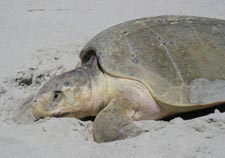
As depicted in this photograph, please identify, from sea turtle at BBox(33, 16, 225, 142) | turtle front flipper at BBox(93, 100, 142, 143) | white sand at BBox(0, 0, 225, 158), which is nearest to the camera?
white sand at BBox(0, 0, 225, 158)

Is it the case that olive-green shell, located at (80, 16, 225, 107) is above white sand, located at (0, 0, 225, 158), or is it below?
above

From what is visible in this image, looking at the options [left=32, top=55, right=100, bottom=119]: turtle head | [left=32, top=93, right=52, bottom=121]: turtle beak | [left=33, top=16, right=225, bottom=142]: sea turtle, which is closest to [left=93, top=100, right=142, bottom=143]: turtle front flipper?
[left=33, top=16, right=225, bottom=142]: sea turtle

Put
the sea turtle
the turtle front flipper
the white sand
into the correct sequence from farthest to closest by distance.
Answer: the sea turtle → the turtle front flipper → the white sand

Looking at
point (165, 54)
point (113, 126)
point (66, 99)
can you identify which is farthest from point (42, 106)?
point (165, 54)

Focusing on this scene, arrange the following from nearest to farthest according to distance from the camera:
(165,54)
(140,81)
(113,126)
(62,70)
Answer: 1. (113,126)
2. (140,81)
3. (165,54)
4. (62,70)

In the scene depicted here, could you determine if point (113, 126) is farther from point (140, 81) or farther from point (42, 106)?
point (42, 106)

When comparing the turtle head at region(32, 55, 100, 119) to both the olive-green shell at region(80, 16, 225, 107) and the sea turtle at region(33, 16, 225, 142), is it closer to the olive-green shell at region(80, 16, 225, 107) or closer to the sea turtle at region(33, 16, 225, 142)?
the sea turtle at region(33, 16, 225, 142)

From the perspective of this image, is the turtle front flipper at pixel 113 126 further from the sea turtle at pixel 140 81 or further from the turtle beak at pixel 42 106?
the turtle beak at pixel 42 106

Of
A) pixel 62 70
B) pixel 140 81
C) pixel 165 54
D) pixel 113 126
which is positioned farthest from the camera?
pixel 62 70

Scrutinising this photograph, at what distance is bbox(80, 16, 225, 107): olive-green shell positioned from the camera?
2799 millimetres

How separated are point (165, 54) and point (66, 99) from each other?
648mm

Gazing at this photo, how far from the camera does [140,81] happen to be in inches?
110

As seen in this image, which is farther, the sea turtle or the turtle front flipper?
the sea turtle

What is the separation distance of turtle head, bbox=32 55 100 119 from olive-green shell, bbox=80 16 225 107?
0.58ft
